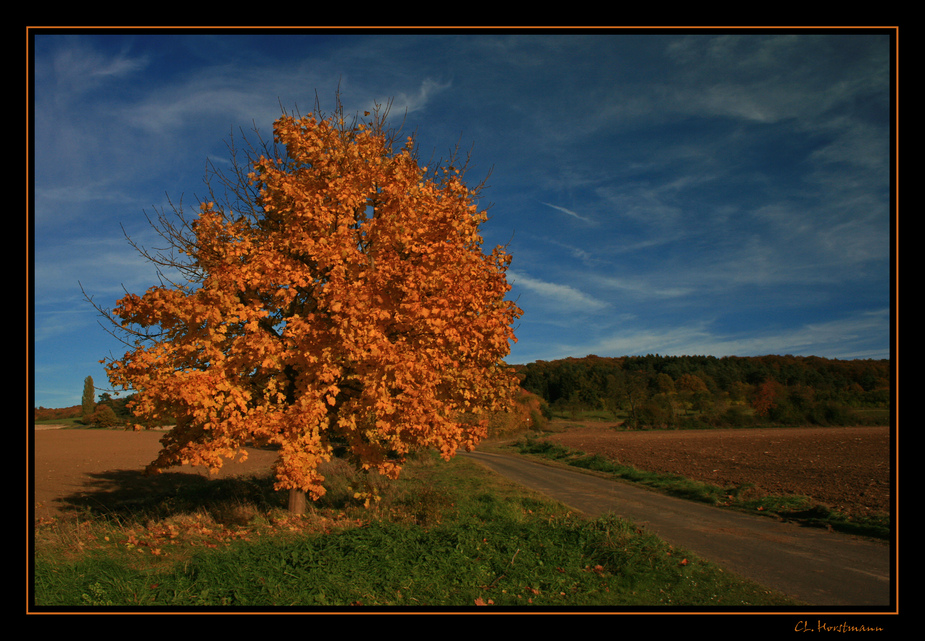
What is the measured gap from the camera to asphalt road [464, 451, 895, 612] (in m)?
7.00

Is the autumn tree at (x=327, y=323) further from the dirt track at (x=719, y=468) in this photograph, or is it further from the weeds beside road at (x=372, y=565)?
the dirt track at (x=719, y=468)

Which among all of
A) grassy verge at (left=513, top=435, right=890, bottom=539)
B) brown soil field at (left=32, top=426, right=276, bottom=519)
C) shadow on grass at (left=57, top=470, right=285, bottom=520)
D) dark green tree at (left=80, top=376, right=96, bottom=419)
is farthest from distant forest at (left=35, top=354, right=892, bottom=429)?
shadow on grass at (left=57, top=470, right=285, bottom=520)

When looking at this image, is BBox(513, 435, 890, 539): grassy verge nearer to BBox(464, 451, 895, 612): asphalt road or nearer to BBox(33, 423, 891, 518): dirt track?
BBox(464, 451, 895, 612): asphalt road

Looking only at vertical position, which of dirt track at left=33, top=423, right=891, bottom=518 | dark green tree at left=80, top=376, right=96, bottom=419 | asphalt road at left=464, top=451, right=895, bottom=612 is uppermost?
asphalt road at left=464, top=451, right=895, bottom=612

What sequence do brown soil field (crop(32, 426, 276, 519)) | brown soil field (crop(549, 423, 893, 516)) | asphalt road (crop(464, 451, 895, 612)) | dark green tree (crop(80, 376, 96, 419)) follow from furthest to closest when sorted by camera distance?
dark green tree (crop(80, 376, 96, 419)) < brown soil field (crop(32, 426, 276, 519)) < brown soil field (crop(549, 423, 893, 516)) < asphalt road (crop(464, 451, 895, 612))

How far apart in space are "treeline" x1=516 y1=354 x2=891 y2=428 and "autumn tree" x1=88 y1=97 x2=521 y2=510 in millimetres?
39760

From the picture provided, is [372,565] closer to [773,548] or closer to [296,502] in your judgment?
[296,502]

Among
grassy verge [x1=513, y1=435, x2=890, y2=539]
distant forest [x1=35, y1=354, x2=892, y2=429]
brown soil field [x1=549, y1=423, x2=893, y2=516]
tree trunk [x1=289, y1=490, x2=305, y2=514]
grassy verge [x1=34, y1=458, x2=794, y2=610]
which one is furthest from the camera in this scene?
distant forest [x1=35, y1=354, x2=892, y2=429]

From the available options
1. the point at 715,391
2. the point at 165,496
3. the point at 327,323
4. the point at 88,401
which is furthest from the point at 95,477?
the point at 715,391

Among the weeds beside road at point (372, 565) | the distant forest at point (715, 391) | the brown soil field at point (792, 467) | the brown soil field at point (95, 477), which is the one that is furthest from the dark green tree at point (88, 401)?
the weeds beside road at point (372, 565)

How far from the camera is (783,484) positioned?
17.6m
